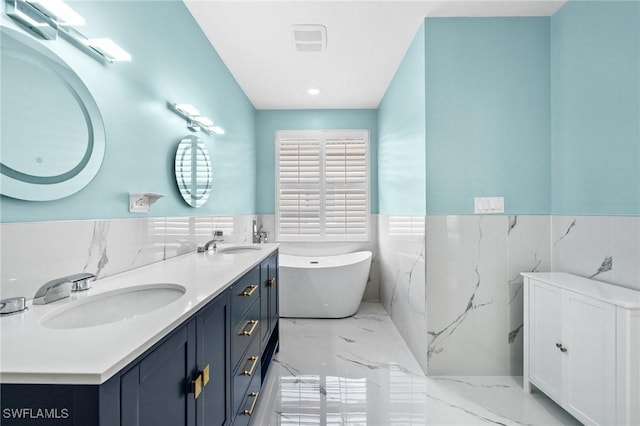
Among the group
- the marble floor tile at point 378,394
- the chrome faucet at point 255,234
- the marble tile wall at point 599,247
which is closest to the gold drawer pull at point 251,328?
the marble floor tile at point 378,394

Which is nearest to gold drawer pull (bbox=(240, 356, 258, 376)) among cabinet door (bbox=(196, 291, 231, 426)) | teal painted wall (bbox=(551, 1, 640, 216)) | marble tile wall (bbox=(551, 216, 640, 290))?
cabinet door (bbox=(196, 291, 231, 426))

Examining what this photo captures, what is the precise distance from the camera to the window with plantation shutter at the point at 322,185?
13.9 feet

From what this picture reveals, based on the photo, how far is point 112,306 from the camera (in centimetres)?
110

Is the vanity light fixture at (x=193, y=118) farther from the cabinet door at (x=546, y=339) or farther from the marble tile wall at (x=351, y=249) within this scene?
the cabinet door at (x=546, y=339)

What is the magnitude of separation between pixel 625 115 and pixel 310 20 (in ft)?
6.66

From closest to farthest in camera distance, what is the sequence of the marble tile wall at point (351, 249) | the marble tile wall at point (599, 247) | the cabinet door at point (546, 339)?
the marble tile wall at point (599, 247) → the cabinet door at point (546, 339) → the marble tile wall at point (351, 249)

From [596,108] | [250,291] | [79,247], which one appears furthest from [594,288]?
[79,247]

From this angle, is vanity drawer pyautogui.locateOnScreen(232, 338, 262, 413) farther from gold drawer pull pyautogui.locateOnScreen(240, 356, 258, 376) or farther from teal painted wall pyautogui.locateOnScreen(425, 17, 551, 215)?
teal painted wall pyautogui.locateOnScreen(425, 17, 551, 215)

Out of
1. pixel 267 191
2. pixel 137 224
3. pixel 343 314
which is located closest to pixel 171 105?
pixel 137 224

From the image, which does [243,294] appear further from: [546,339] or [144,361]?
[546,339]

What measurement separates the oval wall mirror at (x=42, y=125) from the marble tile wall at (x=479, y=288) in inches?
80.1

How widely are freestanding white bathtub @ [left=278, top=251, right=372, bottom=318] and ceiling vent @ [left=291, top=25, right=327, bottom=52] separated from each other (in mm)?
2101

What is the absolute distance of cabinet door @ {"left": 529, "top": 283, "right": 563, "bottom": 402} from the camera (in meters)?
1.80

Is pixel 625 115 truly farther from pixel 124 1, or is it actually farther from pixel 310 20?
pixel 124 1
